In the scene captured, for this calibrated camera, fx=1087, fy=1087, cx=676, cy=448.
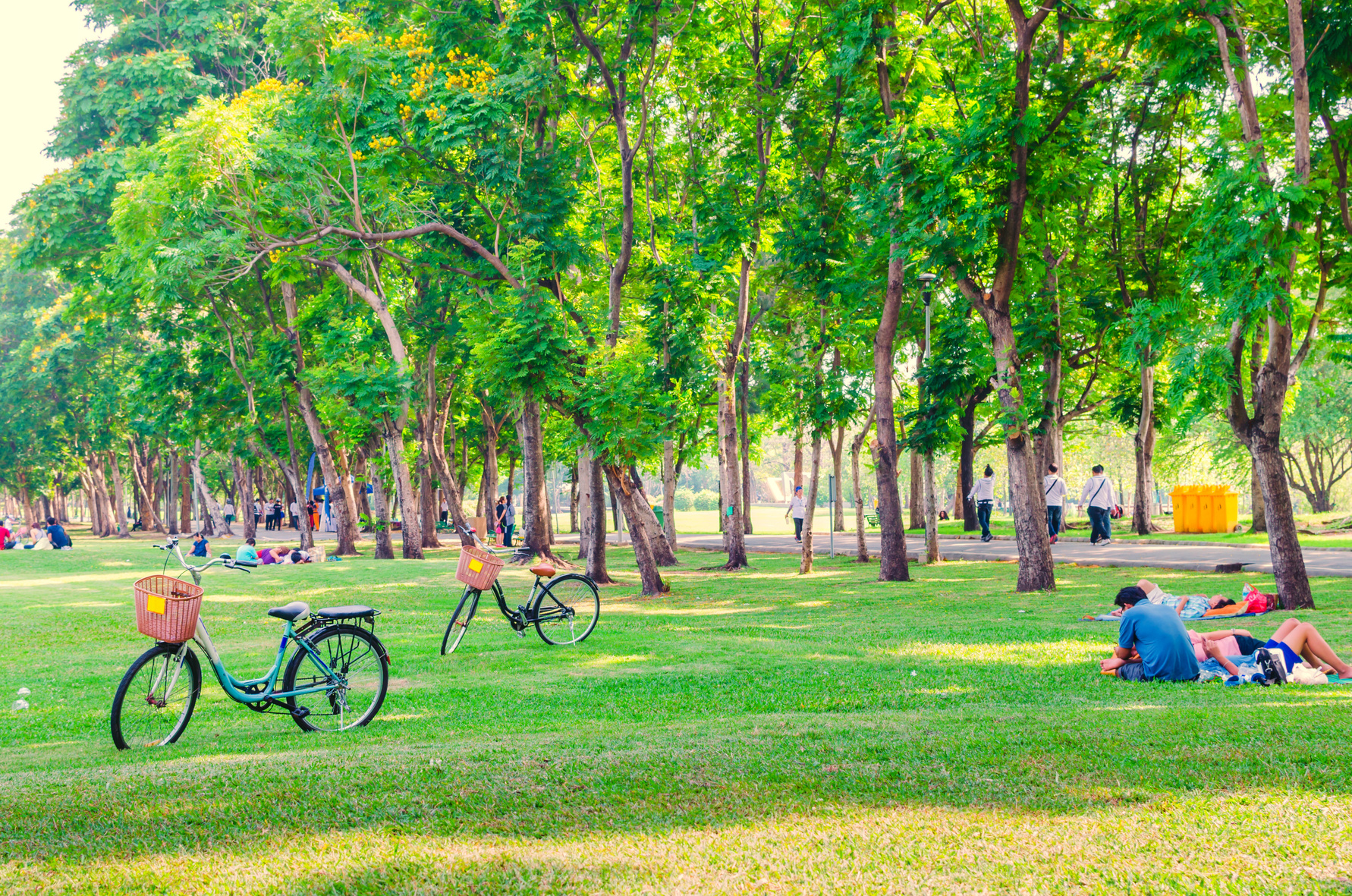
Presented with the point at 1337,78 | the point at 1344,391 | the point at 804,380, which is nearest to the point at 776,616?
the point at 804,380

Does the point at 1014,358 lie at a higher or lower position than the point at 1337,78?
lower

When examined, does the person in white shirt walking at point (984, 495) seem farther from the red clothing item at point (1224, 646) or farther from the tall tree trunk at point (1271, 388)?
the red clothing item at point (1224, 646)

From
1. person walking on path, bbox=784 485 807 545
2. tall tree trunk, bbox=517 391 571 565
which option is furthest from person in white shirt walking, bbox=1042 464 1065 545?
tall tree trunk, bbox=517 391 571 565

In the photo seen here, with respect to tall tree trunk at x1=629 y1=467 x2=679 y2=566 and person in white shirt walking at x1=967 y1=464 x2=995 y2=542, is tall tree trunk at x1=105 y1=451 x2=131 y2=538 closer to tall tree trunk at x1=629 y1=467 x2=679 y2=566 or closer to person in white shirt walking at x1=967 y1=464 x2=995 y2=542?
tall tree trunk at x1=629 y1=467 x2=679 y2=566

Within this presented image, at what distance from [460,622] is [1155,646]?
745 cm

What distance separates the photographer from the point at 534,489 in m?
26.5

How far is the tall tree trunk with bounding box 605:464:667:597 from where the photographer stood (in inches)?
771

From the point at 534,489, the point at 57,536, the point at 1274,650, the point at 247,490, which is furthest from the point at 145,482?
the point at 1274,650

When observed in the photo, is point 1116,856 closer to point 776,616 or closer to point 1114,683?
point 1114,683

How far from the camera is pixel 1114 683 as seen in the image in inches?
369

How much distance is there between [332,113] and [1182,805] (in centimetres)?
2087

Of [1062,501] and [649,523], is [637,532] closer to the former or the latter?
[649,523]

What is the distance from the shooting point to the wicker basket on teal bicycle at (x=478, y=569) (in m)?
12.0

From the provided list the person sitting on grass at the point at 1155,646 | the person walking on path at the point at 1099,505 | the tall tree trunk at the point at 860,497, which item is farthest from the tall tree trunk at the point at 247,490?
the person sitting on grass at the point at 1155,646
